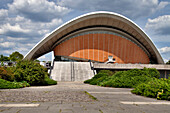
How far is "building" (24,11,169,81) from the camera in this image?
40844mm

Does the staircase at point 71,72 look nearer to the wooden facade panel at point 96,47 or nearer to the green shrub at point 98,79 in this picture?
the green shrub at point 98,79

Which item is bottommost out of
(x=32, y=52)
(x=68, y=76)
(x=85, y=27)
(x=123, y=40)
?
(x=68, y=76)

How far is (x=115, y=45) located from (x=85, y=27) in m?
9.95

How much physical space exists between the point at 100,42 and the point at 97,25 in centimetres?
482

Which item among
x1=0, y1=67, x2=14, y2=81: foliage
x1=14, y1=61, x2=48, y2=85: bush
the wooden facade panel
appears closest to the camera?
x1=0, y1=67, x2=14, y2=81: foliage

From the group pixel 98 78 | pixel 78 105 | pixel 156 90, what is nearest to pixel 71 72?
pixel 98 78

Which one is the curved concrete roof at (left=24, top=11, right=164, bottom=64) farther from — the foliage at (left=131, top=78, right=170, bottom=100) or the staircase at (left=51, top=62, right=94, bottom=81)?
the foliage at (left=131, top=78, right=170, bottom=100)

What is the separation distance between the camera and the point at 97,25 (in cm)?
4303

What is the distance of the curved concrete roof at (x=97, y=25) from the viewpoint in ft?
124

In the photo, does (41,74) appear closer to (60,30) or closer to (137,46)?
(60,30)

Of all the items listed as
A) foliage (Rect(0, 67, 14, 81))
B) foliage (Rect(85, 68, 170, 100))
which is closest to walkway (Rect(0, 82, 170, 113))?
foliage (Rect(85, 68, 170, 100))

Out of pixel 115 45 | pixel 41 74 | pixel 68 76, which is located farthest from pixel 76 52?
pixel 41 74

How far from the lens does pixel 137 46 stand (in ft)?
151

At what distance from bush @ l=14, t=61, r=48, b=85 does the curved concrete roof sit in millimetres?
24371
